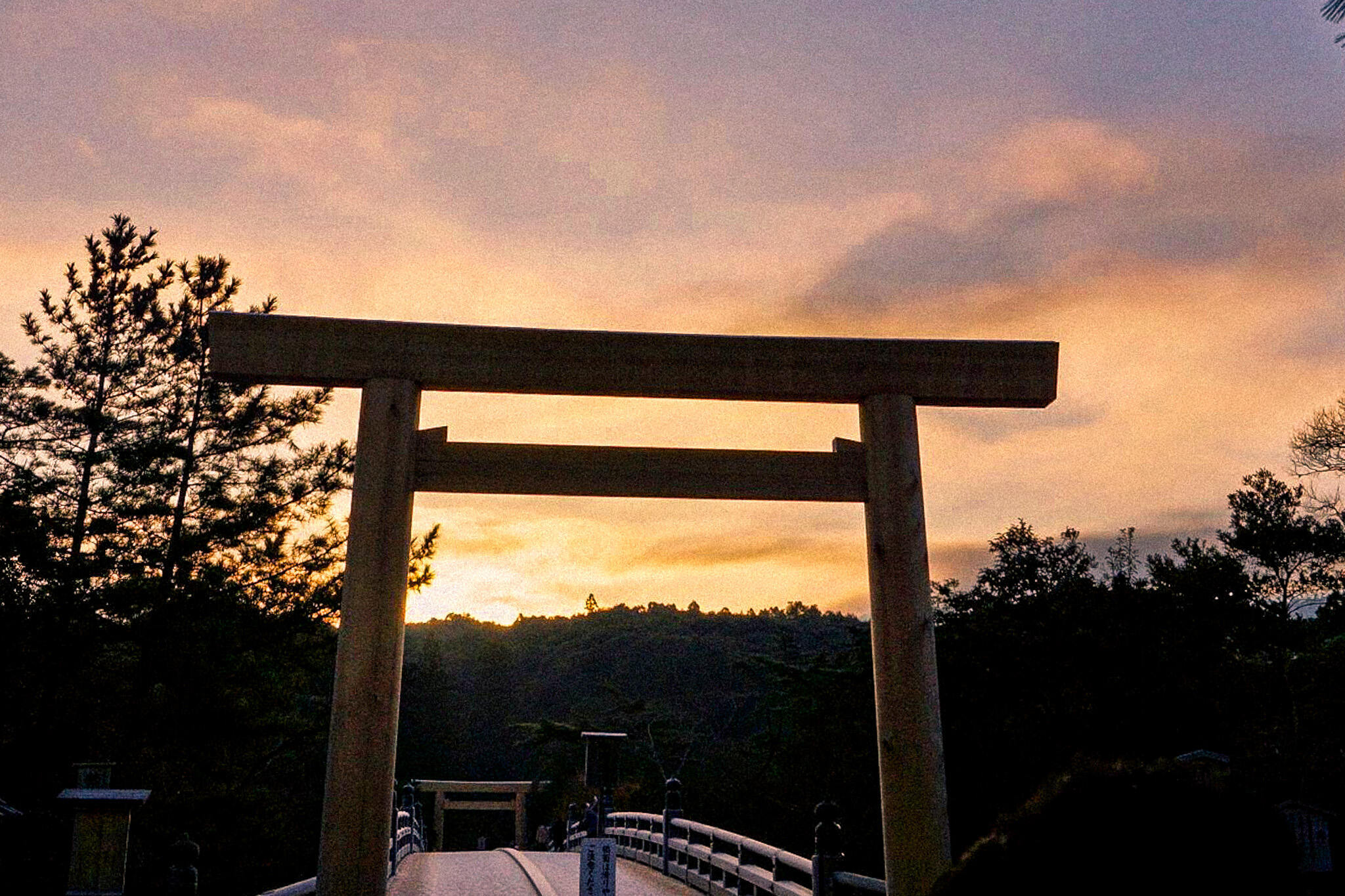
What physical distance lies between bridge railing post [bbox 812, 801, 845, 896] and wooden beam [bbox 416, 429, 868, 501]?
3.33m

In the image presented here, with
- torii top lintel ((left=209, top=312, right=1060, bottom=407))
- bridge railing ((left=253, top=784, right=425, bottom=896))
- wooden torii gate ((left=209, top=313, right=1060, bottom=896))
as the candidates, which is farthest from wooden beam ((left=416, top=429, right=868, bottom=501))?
bridge railing ((left=253, top=784, right=425, bottom=896))

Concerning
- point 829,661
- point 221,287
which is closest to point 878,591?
point 221,287

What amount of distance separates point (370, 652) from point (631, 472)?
197cm

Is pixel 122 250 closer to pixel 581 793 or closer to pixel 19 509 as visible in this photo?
pixel 19 509

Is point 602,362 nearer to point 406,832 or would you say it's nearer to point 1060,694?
point 406,832

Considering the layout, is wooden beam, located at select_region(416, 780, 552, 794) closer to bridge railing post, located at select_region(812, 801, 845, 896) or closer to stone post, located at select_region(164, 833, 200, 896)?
bridge railing post, located at select_region(812, 801, 845, 896)

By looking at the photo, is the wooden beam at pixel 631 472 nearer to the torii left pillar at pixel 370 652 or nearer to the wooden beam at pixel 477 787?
the torii left pillar at pixel 370 652

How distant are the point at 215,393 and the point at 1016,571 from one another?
20888 millimetres

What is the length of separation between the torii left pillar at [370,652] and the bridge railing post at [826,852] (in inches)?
157

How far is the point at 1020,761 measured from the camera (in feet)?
75.3

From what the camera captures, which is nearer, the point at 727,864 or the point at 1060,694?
the point at 727,864

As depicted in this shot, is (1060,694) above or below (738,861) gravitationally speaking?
above

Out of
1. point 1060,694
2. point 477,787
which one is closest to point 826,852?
point 1060,694

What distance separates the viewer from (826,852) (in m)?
8.92
